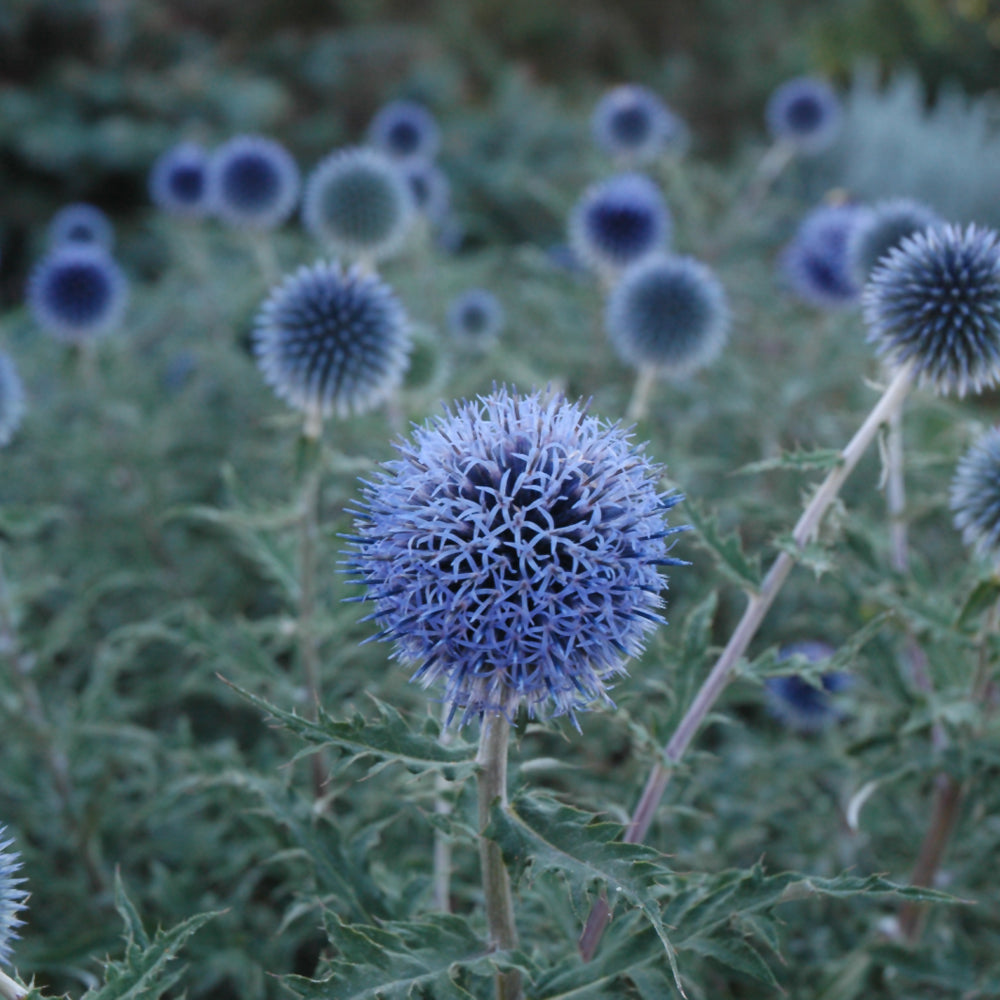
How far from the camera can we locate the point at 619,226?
454cm

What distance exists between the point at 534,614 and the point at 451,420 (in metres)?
0.42

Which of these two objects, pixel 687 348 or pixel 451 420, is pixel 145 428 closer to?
pixel 687 348

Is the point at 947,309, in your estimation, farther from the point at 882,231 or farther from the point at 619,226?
the point at 619,226

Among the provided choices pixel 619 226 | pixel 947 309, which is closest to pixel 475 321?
pixel 619 226

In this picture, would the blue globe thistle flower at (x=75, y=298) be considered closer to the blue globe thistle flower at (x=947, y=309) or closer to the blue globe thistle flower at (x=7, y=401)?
the blue globe thistle flower at (x=7, y=401)

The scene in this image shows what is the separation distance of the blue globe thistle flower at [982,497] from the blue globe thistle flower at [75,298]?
12.1 feet

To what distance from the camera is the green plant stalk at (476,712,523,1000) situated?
162 centimetres

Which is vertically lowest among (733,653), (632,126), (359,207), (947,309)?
(733,653)

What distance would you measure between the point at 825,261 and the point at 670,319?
124 centimetres

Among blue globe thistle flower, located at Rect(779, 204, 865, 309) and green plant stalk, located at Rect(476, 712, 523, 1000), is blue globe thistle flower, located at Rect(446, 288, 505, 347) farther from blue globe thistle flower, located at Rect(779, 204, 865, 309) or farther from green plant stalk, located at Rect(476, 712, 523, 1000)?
green plant stalk, located at Rect(476, 712, 523, 1000)

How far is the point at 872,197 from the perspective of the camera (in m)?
9.04

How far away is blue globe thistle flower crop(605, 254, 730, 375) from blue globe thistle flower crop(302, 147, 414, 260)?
1.24 metres

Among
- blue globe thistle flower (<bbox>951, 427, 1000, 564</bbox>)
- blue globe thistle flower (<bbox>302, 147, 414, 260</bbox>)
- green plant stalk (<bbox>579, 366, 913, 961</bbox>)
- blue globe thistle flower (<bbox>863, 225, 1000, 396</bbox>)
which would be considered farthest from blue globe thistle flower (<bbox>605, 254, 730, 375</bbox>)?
green plant stalk (<bbox>579, 366, 913, 961</bbox>)

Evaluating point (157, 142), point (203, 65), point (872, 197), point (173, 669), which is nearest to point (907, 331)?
point (173, 669)
